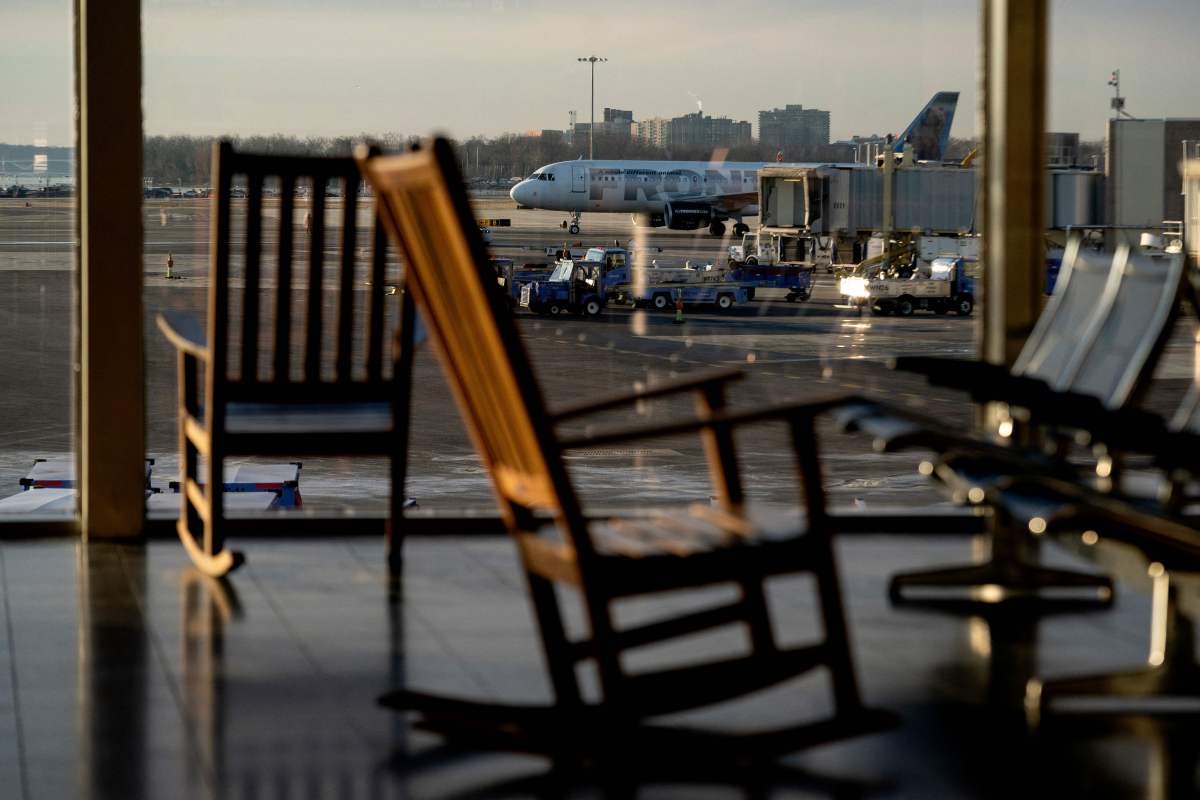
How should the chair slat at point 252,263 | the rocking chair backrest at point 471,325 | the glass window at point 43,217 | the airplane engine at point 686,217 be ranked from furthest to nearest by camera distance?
the airplane engine at point 686,217
the glass window at point 43,217
the chair slat at point 252,263
the rocking chair backrest at point 471,325

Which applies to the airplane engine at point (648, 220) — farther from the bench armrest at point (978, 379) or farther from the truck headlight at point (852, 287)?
the bench armrest at point (978, 379)

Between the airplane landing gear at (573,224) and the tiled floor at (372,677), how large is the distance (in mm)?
1225

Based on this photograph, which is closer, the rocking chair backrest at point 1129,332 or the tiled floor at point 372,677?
the tiled floor at point 372,677

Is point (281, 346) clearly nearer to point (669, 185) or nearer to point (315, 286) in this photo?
→ point (315, 286)

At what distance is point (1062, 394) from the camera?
9.18 feet

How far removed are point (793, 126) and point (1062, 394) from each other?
174cm

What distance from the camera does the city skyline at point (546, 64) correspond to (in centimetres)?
402

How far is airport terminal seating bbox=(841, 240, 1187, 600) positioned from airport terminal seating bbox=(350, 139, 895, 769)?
27 cm

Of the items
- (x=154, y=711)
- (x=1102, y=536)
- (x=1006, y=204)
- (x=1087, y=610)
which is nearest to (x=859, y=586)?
(x=1087, y=610)

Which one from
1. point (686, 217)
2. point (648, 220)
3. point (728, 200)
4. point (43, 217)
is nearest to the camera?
point (43, 217)

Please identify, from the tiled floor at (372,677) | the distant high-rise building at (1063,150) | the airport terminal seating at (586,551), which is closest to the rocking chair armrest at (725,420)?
the airport terminal seating at (586,551)

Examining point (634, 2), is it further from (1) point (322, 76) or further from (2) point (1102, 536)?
(2) point (1102, 536)

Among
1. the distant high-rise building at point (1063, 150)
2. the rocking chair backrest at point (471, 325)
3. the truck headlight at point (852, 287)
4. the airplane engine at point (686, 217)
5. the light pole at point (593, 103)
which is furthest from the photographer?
the airplane engine at point (686, 217)

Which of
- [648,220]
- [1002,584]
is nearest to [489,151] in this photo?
[648,220]
